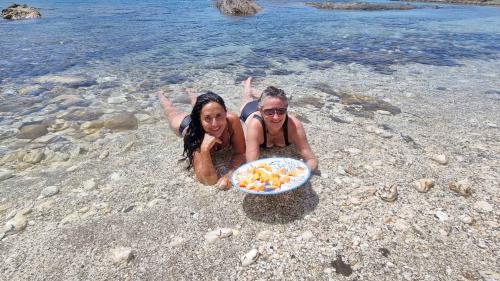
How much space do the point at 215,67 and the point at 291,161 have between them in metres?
8.73

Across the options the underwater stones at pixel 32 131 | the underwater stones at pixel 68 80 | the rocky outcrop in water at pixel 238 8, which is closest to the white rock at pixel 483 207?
the underwater stones at pixel 32 131

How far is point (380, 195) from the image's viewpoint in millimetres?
4496

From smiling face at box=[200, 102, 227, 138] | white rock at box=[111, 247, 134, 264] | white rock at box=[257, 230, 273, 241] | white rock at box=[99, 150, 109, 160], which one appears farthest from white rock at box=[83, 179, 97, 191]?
white rock at box=[257, 230, 273, 241]

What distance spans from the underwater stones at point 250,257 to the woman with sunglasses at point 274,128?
1542 mm

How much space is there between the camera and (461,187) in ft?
14.8

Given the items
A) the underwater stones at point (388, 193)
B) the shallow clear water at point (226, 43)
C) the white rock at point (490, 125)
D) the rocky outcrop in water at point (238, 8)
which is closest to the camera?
the underwater stones at point (388, 193)

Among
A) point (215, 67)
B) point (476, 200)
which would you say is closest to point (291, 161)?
point (476, 200)

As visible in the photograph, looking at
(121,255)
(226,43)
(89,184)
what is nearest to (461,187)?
(121,255)

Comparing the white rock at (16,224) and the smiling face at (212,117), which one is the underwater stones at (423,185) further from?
the white rock at (16,224)

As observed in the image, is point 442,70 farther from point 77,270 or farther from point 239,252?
point 77,270

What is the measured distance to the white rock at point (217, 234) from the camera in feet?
12.6

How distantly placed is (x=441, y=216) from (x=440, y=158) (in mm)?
1704

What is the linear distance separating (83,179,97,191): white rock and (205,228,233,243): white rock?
227 centimetres

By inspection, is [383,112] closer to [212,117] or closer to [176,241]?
[212,117]
